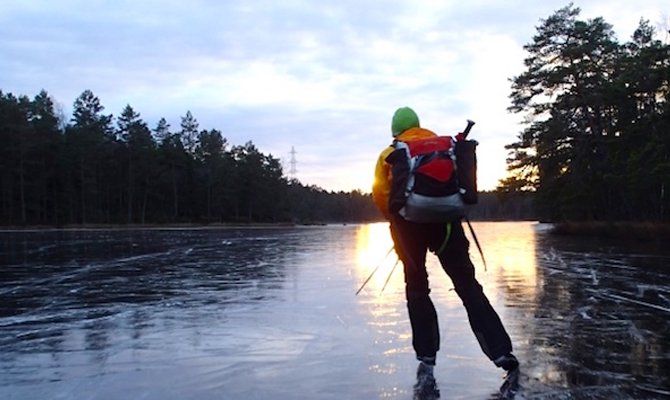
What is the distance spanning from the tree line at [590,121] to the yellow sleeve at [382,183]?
28.6m

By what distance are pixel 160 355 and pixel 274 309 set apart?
2327mm

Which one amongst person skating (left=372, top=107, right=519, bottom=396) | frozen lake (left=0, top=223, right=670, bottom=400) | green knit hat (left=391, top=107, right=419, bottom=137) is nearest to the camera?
frozen lake (left=0, top=223, right=670, bottom=400)

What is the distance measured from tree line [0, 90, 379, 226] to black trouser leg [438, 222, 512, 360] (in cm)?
6937

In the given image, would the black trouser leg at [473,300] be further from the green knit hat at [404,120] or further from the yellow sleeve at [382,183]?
the green knit hat at [404,120]

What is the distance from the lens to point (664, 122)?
27.5 m

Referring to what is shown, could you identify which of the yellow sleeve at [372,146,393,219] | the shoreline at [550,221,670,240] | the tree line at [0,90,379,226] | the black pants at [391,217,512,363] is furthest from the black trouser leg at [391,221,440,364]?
the tree line at [0,90,379,226]

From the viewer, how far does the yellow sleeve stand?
161 inches

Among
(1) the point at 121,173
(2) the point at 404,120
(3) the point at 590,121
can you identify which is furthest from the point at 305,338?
(1) the point at 121,173

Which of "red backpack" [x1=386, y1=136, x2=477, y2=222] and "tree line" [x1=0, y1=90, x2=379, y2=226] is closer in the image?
"red backpack" [x1=386, y1=136, x2=477, y2=222]

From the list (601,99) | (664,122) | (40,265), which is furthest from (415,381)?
(601,99)

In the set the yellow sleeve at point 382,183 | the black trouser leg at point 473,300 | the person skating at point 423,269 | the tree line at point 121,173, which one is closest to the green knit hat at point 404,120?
the person skating at point 423,269

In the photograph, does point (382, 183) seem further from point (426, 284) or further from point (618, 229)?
point (618, 229)

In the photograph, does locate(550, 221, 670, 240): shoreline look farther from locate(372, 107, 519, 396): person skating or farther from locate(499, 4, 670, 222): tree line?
locate(372, 107, 519, 396): person skating

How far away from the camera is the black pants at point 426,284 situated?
401 cm
